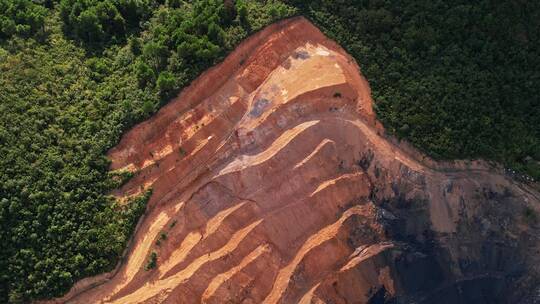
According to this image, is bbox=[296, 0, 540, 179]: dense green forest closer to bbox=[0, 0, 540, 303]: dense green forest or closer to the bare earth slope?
bbox=[0, 0, 540, 303]: dense green forest

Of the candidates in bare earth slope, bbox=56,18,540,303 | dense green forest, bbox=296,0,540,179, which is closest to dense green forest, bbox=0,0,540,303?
dense green forest, bbox=296,0,540,179

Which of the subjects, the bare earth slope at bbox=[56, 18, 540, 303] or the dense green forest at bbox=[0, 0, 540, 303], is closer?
the dense green forest at bbox=[0, 0, 540, 303]

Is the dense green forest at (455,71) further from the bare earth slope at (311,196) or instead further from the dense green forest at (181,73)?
the bare earth slope at (311,196)

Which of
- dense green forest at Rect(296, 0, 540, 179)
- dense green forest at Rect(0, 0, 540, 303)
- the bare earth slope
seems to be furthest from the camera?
dense green forest at Rect(296, 0, 540, 179)

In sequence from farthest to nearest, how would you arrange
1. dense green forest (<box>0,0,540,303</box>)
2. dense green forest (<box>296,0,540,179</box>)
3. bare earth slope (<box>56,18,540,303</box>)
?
dense green forest (<box>296,0,540,179</box>) < bare earth slope (<box>56,18,540,303</box>) < dense green forest (<box>0,0,540,303</box>)

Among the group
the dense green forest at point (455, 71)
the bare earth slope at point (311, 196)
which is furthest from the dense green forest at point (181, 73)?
the bare earth slope at point (311, 196)

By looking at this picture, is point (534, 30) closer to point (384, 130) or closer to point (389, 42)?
point (389, 42)
